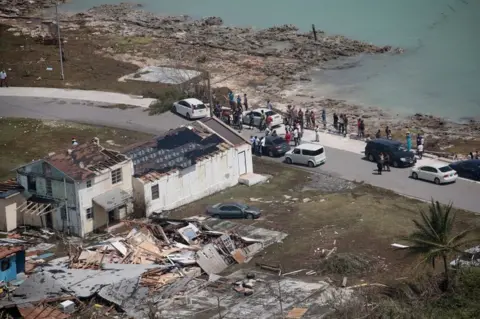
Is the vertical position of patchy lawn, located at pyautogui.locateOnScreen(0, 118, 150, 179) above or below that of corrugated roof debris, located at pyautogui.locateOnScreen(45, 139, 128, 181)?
below

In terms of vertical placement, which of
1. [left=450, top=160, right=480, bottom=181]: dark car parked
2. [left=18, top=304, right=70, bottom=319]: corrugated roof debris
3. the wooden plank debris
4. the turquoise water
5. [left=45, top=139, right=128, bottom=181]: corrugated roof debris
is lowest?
the turquoise water

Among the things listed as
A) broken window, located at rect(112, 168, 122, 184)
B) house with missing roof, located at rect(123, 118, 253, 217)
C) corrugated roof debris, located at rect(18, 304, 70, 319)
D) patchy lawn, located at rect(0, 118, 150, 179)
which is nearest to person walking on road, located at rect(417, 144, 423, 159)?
house with missing roof, located at rect(123, 118, 253, 217)

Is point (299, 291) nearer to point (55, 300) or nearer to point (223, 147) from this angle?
point (55, 300)

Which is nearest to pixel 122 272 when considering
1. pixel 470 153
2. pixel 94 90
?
pixel 470 153

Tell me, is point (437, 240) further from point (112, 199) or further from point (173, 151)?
point (173, 151)

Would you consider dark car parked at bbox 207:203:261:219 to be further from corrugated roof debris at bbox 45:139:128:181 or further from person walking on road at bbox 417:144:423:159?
person walking on road at bbox 417:144:423:159

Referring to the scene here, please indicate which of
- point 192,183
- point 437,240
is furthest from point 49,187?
A: point 437,240

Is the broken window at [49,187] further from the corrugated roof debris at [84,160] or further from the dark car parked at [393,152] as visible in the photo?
the dark car parked at [393,152]
